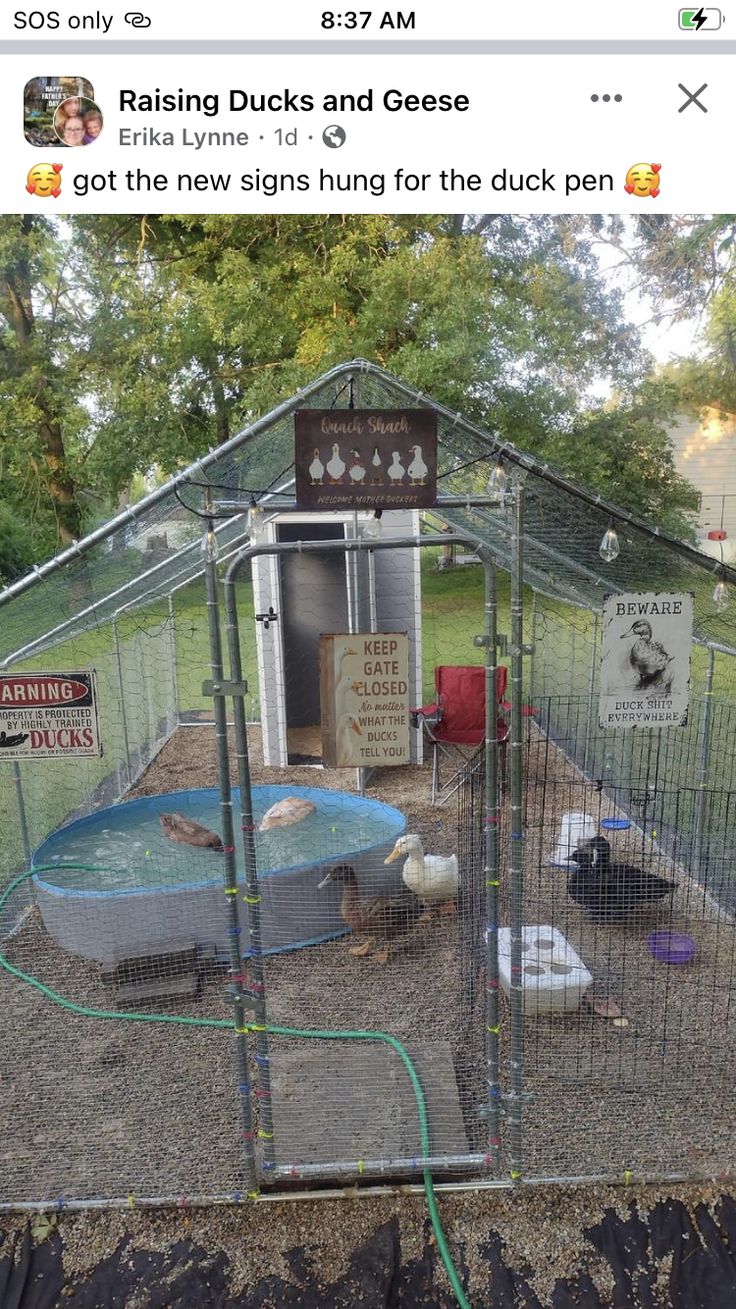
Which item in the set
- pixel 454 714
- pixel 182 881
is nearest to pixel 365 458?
pixel 182 881

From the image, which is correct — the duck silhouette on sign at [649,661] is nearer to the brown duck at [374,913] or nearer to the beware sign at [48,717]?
the beware sign at [48,717]

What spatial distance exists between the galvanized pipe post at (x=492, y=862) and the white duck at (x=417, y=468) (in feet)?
1.14

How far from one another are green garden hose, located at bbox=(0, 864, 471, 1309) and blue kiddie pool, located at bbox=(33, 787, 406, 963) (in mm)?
219

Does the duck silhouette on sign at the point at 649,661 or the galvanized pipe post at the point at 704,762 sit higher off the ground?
the duck silhouette on sign at the point at 649,661

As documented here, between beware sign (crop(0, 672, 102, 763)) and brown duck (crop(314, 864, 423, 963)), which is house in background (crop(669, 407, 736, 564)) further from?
beware sign (crop(0, 672, 102, 763))

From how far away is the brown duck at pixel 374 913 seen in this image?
13.2ft

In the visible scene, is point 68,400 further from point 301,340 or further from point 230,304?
point 301,340

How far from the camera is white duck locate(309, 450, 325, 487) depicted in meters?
2.20

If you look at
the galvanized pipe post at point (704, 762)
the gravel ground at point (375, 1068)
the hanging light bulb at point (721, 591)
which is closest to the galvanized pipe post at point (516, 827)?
the gravel ground at point (375, 1068)

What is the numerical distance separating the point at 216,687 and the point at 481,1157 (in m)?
1.77

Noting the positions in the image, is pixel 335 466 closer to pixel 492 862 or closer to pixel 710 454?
pixel 492 862

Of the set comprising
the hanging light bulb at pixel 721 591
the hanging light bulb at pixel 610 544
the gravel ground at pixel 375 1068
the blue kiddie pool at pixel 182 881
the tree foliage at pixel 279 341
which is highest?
the tree foliage at pixel 279 341

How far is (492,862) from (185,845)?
269cm
